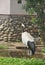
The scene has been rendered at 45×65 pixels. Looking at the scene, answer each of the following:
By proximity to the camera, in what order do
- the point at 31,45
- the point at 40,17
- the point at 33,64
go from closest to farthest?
1. the point at 33,64
2. the point at 31,45
3. the point at 40,17

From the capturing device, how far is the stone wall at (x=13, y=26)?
48.4 ft

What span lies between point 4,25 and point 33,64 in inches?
278

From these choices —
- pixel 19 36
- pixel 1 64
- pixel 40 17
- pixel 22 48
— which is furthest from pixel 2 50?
pixel 19 36

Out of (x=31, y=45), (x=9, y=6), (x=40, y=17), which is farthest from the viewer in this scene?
(x=9, y=6)

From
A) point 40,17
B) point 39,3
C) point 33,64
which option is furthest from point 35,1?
point 33,64

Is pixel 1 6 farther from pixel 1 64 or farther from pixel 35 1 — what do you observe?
pixel 1 64

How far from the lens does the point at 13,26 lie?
49.5 ft

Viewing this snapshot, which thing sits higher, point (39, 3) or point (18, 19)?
point (39, 3)

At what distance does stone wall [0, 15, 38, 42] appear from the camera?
14762mm

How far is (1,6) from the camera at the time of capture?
48.2 ft

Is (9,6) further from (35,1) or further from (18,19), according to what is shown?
(35,1)

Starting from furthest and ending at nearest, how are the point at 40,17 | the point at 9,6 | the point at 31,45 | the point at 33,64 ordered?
the point at 9,6, the point at 40,17, the point at 31,45, the point at 33,64

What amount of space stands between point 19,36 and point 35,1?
425 cm

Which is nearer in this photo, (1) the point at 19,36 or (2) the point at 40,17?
(2) the point at 40,17
